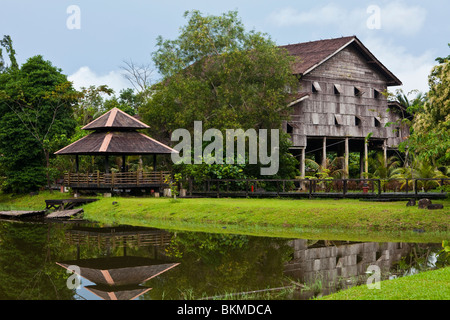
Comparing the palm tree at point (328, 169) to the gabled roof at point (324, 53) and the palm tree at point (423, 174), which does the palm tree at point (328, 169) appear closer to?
the palm tree at point (423, 174)

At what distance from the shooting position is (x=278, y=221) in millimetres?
24297

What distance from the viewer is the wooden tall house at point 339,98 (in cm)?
4041

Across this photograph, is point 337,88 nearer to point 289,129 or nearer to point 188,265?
point 289,129

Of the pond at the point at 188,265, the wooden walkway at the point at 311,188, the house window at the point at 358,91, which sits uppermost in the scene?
the house window at the point at 358,91

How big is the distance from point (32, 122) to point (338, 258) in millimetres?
31816

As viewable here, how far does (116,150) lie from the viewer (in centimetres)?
3500

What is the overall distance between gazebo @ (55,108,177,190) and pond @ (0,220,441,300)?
486 inches

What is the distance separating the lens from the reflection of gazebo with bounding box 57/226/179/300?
12898 mm

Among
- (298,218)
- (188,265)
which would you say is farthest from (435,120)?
(188,265)

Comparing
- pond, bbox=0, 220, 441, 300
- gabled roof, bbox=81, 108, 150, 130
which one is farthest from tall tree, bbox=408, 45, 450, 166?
gabled roof, bbox=81, 108, 150, 130

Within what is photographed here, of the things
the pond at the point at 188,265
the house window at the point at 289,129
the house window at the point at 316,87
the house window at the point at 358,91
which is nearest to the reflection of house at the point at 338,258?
the pond at the point at 188,265

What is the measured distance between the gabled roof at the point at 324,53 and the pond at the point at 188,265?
20.8 metres

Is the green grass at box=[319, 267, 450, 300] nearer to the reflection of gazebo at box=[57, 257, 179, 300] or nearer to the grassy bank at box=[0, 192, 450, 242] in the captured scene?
the reflection of gazebo at box=[57, 257, 179, 300]
